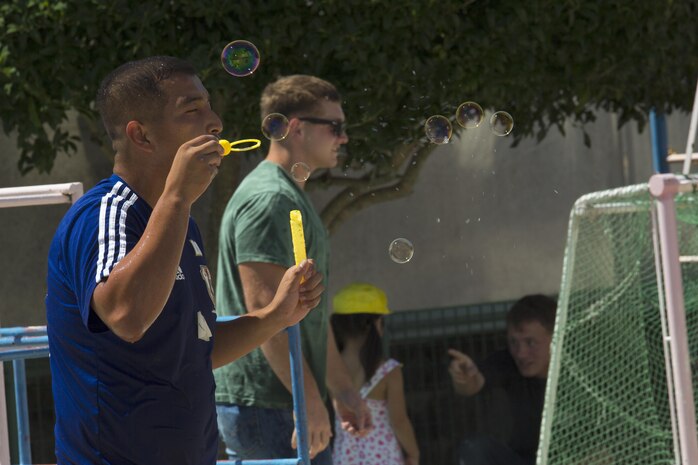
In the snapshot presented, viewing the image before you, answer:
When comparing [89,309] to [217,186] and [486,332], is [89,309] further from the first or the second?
[486,332]

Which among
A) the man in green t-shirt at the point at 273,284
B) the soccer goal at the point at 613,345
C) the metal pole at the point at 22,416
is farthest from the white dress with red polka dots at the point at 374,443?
the metal pole at the point at 22,416

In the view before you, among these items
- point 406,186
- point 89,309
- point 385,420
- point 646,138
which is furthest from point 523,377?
point 646,138

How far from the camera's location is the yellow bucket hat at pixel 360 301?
5.99 meters

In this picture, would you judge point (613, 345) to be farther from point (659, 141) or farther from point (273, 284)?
point (659, 141)

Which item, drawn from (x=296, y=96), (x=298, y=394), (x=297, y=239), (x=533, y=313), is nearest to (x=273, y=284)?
(x=298, y=394)

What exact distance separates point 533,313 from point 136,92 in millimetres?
3991

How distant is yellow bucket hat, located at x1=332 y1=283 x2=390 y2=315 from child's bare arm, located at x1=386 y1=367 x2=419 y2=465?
1.32 feet

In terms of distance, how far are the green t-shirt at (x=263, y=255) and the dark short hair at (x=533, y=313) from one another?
7.51ft

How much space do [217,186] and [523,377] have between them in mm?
2334

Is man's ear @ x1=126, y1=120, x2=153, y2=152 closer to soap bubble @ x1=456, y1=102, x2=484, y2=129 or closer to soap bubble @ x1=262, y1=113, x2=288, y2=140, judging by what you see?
soap bubble @ x1=262, y1=113, x2=288, y2=140

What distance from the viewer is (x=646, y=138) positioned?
11.0m

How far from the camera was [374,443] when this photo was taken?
6051mm

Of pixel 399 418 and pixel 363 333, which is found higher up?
pixel 363 333

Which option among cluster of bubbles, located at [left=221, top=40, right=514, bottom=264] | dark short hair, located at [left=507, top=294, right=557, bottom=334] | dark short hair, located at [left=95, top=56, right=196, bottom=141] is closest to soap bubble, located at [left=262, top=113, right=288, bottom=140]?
cluster of bubbles, located at [left=221, top=40, right=514, bottom=264]
